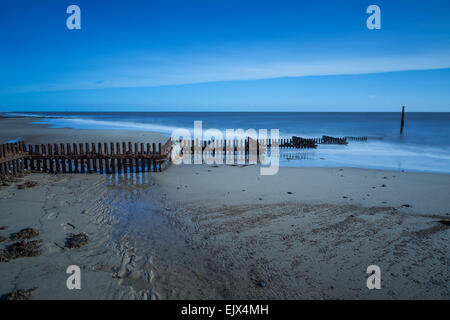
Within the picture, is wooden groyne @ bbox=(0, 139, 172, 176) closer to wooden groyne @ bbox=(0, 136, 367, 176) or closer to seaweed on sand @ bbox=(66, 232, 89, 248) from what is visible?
wooden groyne @ bbox=(0, 136, 367, 176)

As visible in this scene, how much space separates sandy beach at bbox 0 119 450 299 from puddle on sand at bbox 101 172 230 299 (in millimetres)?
20

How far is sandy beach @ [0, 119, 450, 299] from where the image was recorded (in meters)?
4.06

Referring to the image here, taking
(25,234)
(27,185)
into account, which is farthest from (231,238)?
(27,185)

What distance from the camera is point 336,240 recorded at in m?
5.54

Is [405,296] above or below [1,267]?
below

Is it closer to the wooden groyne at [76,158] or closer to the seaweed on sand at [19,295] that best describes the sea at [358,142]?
the wooden groyne at [76,158]

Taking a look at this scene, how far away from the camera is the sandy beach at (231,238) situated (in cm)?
406

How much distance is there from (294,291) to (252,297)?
66 cm

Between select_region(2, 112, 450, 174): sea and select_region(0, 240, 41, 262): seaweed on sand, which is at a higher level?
select_region(2, 112, 450, 174): sea

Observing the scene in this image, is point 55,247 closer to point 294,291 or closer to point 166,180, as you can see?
point 294,291

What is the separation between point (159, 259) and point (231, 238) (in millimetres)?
1557

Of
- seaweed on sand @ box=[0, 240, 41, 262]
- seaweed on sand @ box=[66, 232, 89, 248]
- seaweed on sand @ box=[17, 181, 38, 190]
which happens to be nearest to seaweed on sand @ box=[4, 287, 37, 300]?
seaweed on sand @ box=[0, 240, 41, 262]
